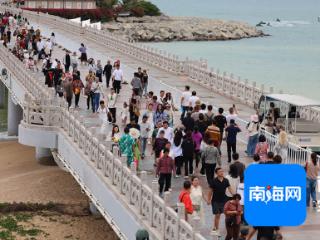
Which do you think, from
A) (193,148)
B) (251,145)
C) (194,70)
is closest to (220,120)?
(251,145)

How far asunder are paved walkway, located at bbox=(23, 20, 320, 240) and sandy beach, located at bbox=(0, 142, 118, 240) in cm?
222

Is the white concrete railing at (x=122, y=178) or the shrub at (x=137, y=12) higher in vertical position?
the white concrete railing at (x=122, y=178)

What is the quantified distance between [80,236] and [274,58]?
288ft

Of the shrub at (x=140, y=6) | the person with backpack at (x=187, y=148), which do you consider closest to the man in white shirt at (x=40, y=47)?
the person with backpack at (x=187, y=148)

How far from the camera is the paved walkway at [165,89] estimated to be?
16828mm

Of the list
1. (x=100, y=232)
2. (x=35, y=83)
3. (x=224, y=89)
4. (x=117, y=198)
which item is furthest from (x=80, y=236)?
(x=224, y=89)

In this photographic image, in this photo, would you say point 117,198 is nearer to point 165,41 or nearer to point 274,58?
point 274,58

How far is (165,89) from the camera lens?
115 ft

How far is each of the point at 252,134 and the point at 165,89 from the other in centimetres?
1273

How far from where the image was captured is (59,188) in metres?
27.9

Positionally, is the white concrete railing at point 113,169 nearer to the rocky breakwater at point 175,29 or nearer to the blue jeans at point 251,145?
the blue jeans at point 251,145

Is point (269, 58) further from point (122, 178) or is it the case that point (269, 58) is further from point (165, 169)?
point (165, 169)

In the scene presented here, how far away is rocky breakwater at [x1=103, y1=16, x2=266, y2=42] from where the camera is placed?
121m

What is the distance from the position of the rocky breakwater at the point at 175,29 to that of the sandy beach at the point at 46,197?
3330 inches
